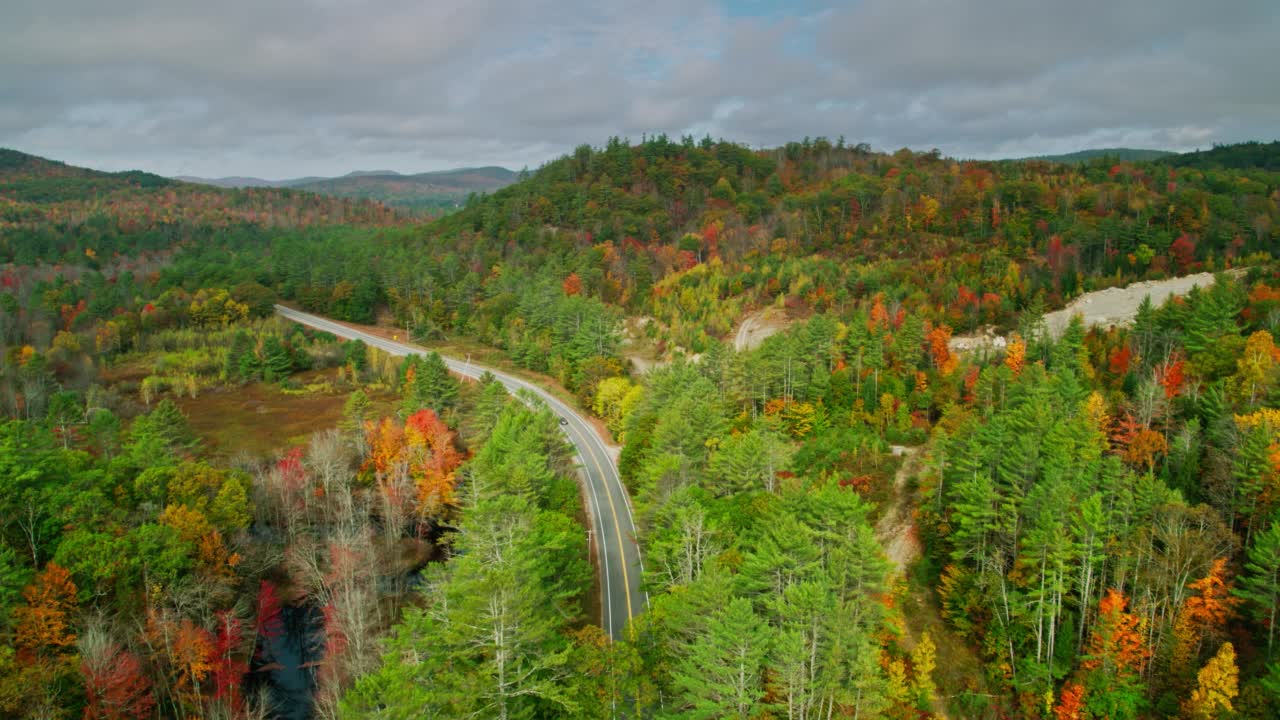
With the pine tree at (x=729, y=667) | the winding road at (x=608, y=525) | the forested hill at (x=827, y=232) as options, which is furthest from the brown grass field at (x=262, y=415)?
the pine tree at (x=729, y=667)

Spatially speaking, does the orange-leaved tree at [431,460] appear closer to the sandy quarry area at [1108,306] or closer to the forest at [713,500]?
the forest at [713,500]

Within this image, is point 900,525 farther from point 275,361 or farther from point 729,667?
point 275,361

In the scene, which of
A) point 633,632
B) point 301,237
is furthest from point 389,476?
point 301,237

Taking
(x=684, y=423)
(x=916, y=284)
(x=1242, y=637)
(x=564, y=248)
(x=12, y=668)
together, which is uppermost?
(x=564, y=248)

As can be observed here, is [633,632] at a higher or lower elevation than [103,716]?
higher

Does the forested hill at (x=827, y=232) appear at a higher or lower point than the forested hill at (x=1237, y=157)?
lower

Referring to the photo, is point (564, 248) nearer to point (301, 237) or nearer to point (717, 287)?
point (717, 287)
